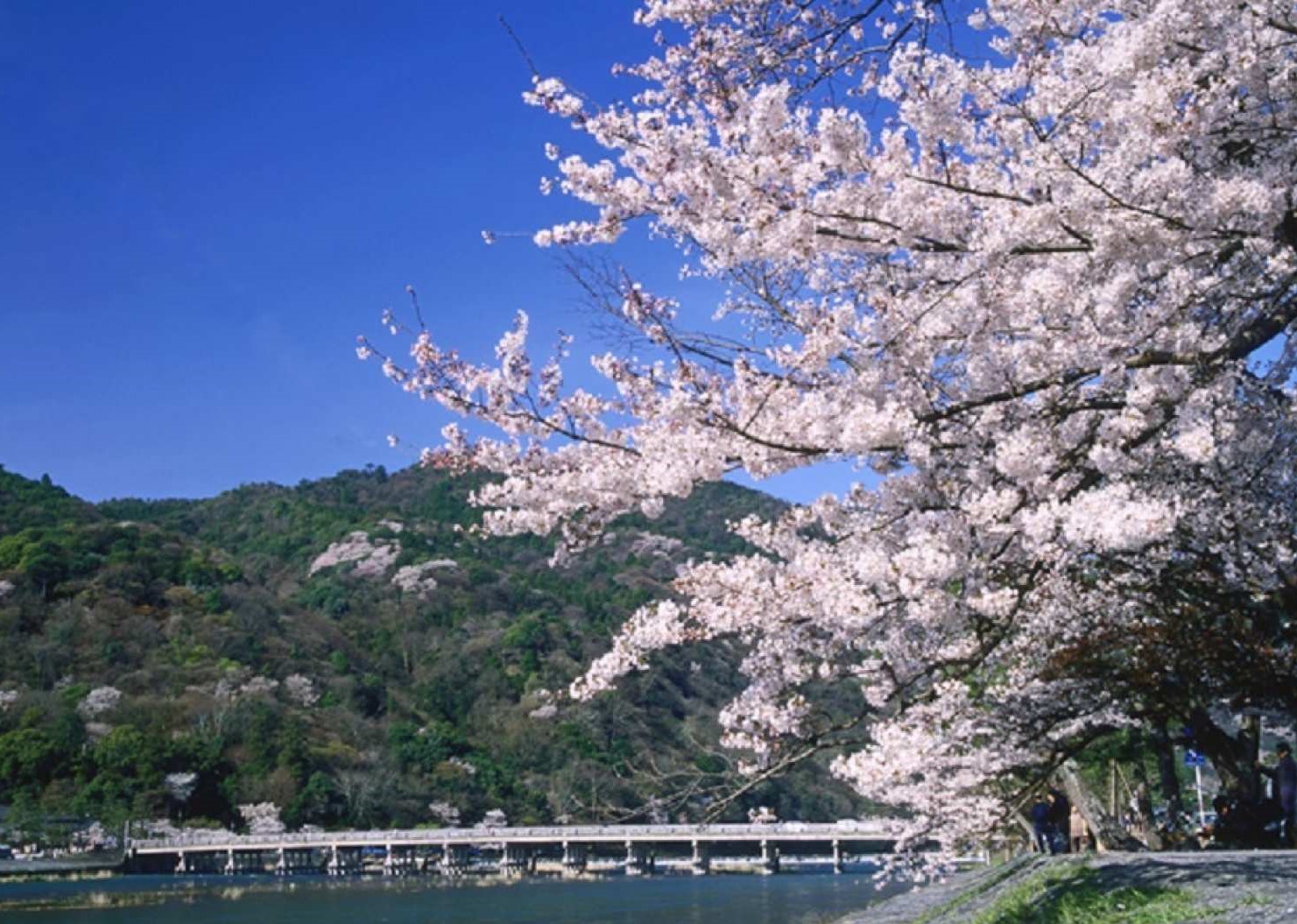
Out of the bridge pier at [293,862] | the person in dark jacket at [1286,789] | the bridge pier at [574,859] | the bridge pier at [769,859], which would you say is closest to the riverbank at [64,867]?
the bridge pier at [293,862]

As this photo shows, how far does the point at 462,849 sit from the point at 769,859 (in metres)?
15.5

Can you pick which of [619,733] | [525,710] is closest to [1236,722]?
[619,733]

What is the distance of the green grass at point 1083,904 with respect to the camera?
6893 mm

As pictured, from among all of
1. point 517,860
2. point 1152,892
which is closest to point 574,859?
point 517,860

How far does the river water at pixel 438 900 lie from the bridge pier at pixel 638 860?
9.27 metres

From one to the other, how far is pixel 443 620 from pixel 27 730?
122 ft

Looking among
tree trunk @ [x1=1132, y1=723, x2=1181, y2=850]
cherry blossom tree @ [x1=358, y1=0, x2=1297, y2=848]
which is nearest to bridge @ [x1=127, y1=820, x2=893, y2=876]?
tree trunk @ [x1=1132, y1=723, x2=1181, y2=850]

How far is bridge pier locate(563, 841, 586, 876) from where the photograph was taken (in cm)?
6066

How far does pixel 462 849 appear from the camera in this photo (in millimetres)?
60312

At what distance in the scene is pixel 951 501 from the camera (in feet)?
15.4

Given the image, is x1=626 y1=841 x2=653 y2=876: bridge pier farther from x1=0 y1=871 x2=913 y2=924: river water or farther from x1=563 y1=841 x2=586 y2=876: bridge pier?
x1=0 y1=871 x2=913 y2=924: river water

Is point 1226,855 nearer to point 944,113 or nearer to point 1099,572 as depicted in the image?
point 1099,572

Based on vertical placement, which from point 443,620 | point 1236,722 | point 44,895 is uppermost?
point 443,620

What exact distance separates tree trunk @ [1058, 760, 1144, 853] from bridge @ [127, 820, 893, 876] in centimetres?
3413
